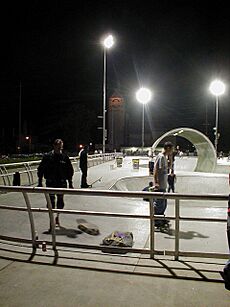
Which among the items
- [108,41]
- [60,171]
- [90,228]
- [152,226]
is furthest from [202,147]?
[152,226]

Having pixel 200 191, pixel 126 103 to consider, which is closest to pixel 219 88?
pixel 200 191

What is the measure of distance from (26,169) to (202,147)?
17.5 metres

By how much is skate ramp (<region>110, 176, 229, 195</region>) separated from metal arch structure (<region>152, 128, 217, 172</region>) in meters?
5.98

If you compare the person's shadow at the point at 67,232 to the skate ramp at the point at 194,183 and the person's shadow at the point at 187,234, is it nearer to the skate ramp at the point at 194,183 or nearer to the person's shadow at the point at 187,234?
the person's shadow at the point at 187,234

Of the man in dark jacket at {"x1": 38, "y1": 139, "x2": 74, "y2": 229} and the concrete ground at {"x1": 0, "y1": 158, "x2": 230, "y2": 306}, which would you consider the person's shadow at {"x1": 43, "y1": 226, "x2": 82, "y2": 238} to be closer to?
the concrete ground at {"x1": 0, "y1": 158, "x2": 230, "y2": 306}

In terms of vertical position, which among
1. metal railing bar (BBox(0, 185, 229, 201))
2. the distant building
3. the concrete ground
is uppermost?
the distant building

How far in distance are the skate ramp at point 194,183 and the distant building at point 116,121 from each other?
61.0 m

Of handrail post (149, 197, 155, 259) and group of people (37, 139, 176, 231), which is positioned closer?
handrail post (149, 197, 155, 259)

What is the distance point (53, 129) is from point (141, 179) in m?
64.5

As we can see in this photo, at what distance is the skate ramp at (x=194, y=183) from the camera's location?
52.1 ft

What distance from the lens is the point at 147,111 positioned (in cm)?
9525

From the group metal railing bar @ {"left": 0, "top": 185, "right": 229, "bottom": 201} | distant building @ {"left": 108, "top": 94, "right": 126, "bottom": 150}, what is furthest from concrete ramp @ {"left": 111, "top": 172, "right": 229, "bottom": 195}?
distant building @ {"left": 108, "top": 94, "right": 126, "bottom": 150}

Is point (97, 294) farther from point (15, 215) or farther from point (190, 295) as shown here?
point (15, 215)

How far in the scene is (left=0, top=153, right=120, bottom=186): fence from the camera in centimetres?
1135
